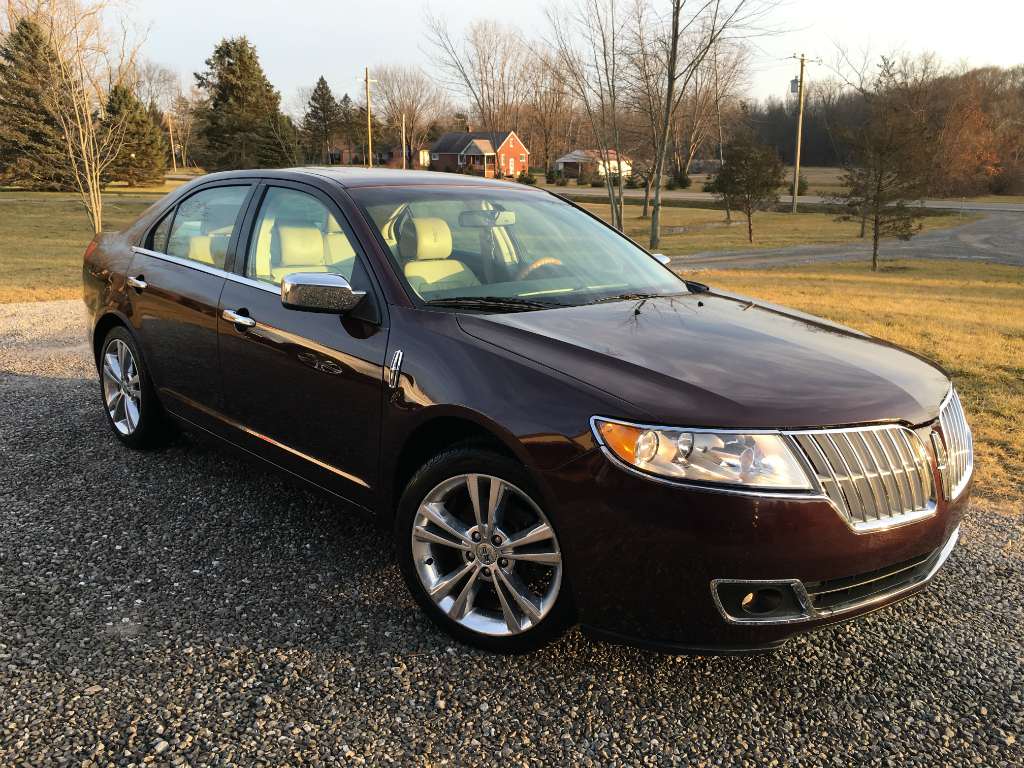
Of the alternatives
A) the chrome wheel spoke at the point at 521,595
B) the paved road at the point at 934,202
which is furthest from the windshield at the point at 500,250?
the paved road at the point at 934,202

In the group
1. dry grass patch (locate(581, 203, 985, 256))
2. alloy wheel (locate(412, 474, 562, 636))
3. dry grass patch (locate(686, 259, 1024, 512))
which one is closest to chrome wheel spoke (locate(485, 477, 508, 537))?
alloy wheel (locate(412, 474, 562, 636))

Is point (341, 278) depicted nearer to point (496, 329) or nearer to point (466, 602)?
point (496, 329)

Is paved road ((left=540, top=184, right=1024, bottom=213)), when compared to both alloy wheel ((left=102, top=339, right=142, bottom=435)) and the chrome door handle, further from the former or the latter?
the chrome door handle

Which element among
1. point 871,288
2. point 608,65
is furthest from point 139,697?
point 608,65

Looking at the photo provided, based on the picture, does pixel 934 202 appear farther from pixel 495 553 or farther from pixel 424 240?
pixel 495 553

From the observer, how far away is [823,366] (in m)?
2.54

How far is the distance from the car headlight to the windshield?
101 cm

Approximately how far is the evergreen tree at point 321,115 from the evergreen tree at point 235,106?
10329 millimetres

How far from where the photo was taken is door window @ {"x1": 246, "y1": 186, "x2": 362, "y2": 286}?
330 centimetres

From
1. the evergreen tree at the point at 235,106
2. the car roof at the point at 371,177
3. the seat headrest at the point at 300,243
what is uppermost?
the evergreen tree at the point at 235,106

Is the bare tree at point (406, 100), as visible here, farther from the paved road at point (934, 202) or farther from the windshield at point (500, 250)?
the windshield at point (500, 250)

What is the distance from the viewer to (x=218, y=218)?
3.96 meters

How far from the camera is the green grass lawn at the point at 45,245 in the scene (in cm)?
1235

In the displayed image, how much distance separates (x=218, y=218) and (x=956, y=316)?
10.3 meters
